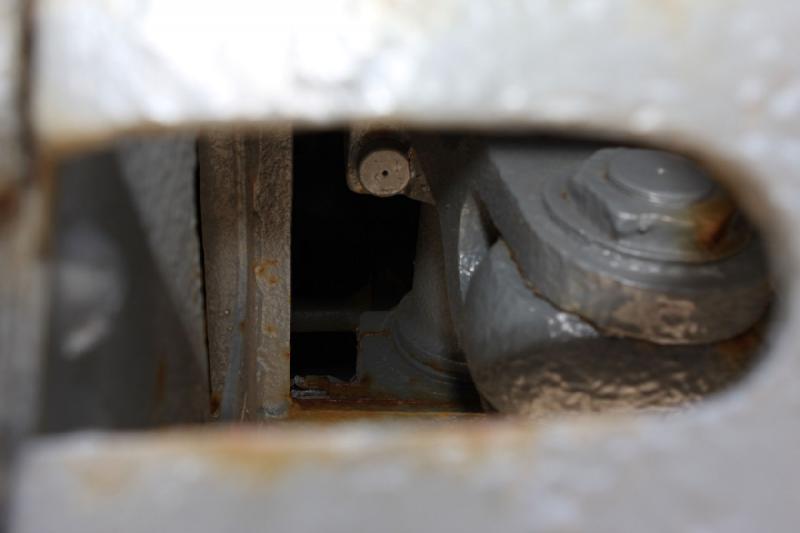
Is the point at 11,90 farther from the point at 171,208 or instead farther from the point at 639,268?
the point at 639,268

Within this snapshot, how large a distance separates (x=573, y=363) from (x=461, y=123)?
331 mm

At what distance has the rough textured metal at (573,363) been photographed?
2.00 feet

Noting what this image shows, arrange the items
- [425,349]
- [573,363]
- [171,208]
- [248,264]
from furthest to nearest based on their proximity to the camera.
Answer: [425,349] < [248,264] < [573,363] < [171,208]

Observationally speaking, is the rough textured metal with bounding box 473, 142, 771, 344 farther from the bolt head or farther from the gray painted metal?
the bolt head

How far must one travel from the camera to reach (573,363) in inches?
25.1

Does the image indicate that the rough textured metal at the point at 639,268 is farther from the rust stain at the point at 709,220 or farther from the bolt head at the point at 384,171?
the bolt head at the point at 384,171

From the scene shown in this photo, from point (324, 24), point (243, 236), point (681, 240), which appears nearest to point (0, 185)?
point (324, 24)

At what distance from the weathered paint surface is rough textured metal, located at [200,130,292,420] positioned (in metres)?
0.57

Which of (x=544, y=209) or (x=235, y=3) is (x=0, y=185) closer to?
(x=235, y=3)

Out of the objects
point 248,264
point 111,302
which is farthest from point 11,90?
point 248,264

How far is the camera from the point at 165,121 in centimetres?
35

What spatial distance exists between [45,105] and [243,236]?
0.69 metres

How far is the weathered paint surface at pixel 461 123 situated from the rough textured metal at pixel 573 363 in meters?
0.26

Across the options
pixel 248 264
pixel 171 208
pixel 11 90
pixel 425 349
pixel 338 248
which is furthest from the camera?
pixel 338 248
